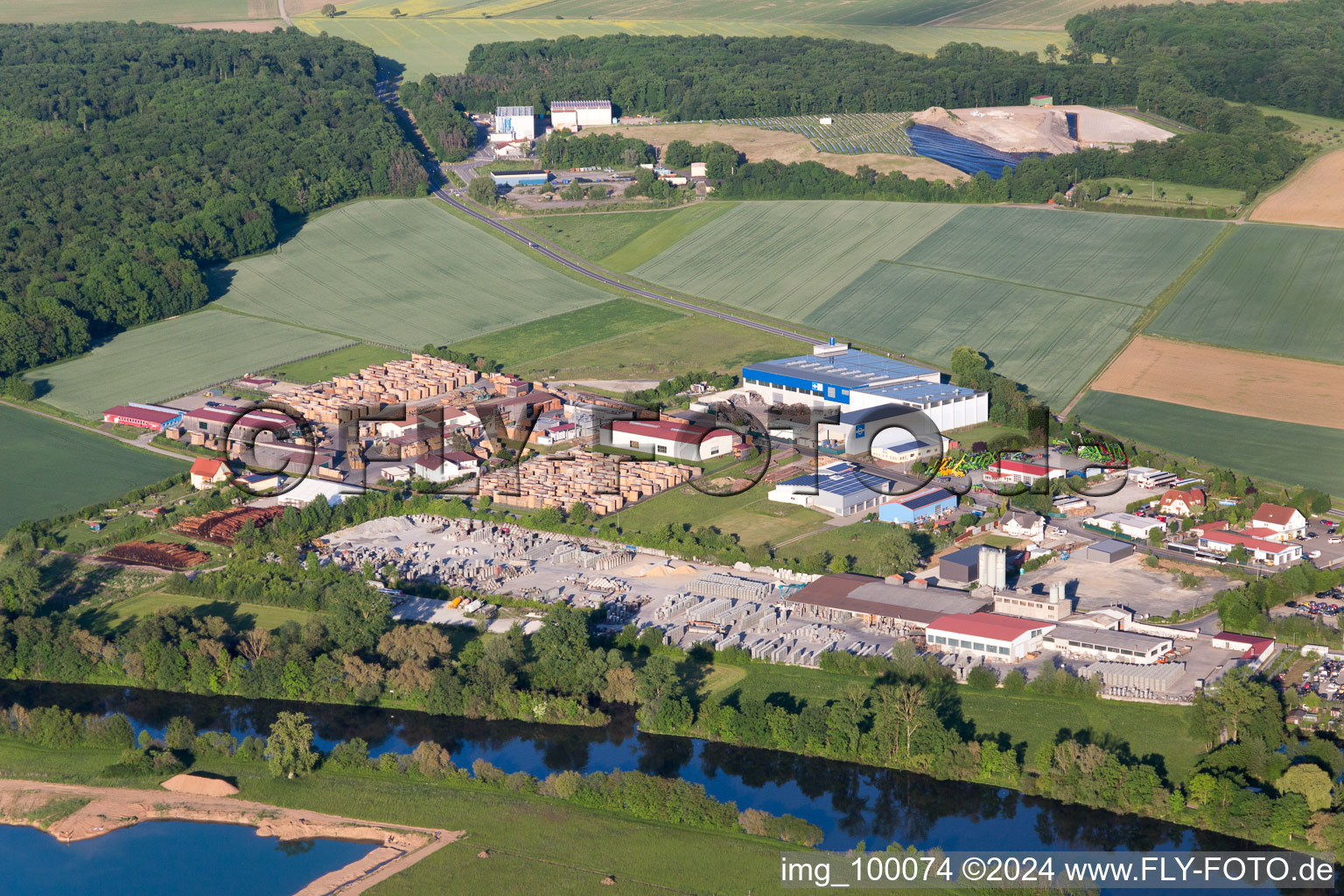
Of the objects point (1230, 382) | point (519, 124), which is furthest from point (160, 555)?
point (519, 124)

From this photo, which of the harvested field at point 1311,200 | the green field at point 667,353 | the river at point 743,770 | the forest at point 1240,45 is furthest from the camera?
the forest at point 1240,45

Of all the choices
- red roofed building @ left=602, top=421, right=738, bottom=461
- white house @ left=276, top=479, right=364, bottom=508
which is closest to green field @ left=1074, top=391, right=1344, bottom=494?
red roofed building @ left=602, top=421, right=738, bottom=461

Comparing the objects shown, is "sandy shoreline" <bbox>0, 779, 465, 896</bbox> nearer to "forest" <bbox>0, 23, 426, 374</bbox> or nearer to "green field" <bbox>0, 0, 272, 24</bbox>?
"forest" <bbox>0, 23, 426, 374</bbox>

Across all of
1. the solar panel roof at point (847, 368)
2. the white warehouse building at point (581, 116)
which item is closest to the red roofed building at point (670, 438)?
the solar panel roof at point (847, 368)

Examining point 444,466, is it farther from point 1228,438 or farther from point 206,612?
point 1228,438

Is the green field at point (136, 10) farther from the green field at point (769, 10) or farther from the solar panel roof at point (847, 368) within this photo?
the solar panel roof at point (847, 368)

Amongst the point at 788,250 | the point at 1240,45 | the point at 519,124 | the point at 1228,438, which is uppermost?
the point at 1240,45
